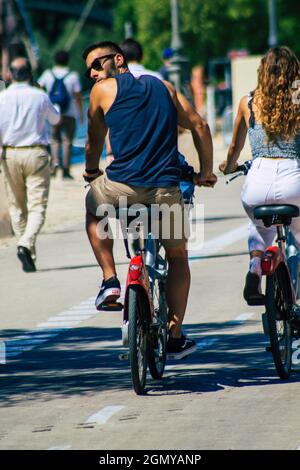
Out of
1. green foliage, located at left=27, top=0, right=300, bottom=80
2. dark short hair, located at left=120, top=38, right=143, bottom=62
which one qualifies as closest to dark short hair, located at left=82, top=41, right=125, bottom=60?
dark short hair, located at left=120, top=38, right=143, bottom=62

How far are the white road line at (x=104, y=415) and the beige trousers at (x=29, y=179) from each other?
5.88 metres

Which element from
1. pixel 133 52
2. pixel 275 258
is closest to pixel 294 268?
pixel 275 258

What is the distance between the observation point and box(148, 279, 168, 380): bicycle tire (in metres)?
8.21

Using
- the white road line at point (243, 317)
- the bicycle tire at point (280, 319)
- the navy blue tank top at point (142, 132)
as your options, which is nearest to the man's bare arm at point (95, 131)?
the navy blue tank top at point (142, 132)

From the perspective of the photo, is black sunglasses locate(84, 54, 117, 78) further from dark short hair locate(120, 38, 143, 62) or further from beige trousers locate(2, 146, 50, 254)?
dark short hair locate(120, 38, 143, 62)

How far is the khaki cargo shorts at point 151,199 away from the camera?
8.05 metres

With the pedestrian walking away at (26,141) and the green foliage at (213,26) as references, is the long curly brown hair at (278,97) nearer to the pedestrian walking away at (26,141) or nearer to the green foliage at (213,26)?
the pedestrian walking away at (26,141)

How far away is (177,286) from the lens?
8461mm

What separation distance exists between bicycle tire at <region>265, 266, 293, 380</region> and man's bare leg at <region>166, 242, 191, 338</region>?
530 mm

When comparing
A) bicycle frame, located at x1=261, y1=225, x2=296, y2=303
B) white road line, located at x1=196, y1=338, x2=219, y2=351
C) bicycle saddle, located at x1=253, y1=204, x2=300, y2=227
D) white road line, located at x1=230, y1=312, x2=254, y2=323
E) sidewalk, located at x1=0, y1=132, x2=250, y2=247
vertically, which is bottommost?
sidewalk, located at x1=0, y1=132, x2=250, y2=247

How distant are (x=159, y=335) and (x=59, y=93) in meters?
14.4

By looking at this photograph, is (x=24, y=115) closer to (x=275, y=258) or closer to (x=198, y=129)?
(x=198, y=129)
